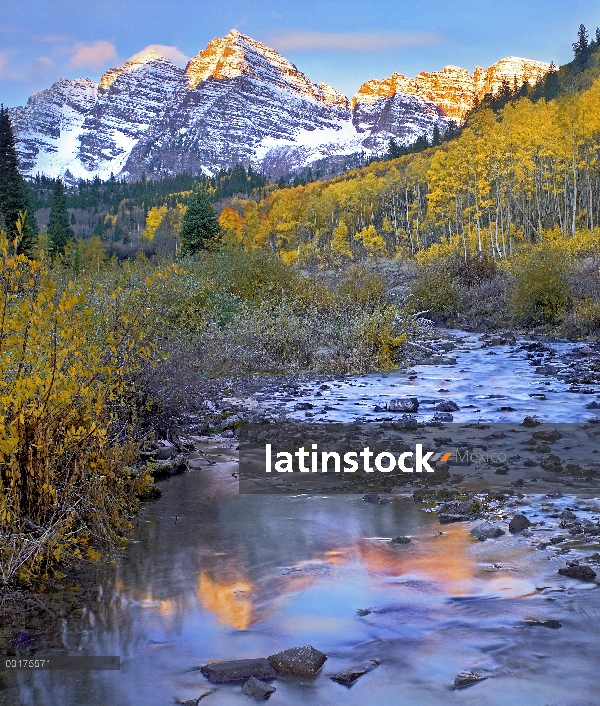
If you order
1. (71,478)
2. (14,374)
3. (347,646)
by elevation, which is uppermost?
(14,374)

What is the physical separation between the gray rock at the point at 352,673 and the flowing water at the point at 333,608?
0.04 m

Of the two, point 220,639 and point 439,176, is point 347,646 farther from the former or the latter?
point 439,176

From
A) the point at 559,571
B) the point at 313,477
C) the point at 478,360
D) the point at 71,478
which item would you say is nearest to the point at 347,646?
the point at 559,571

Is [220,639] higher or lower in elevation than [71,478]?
lower

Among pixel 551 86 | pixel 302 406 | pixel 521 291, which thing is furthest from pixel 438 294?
pixel 551 86

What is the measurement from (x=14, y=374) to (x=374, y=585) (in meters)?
3.15

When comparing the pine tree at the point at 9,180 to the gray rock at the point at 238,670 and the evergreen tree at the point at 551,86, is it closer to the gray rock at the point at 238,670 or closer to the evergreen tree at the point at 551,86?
the gray rock at the point at 238,670

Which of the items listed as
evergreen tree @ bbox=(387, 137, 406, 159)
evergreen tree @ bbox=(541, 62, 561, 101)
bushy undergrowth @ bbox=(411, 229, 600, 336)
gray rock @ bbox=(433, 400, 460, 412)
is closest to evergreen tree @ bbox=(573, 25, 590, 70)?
evergreen tree @ bbox=(541, 62, 561, 101)

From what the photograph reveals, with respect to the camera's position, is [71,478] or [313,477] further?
[313,477]

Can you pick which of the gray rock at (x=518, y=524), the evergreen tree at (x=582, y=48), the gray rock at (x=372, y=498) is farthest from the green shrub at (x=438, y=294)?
the evergreen tree at (x=582, y=48)

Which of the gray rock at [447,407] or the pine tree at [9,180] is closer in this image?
the gray rock at [447,407]

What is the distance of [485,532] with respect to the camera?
22.1 feet

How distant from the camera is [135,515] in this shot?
24.5ft

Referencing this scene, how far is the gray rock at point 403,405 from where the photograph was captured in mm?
13320
